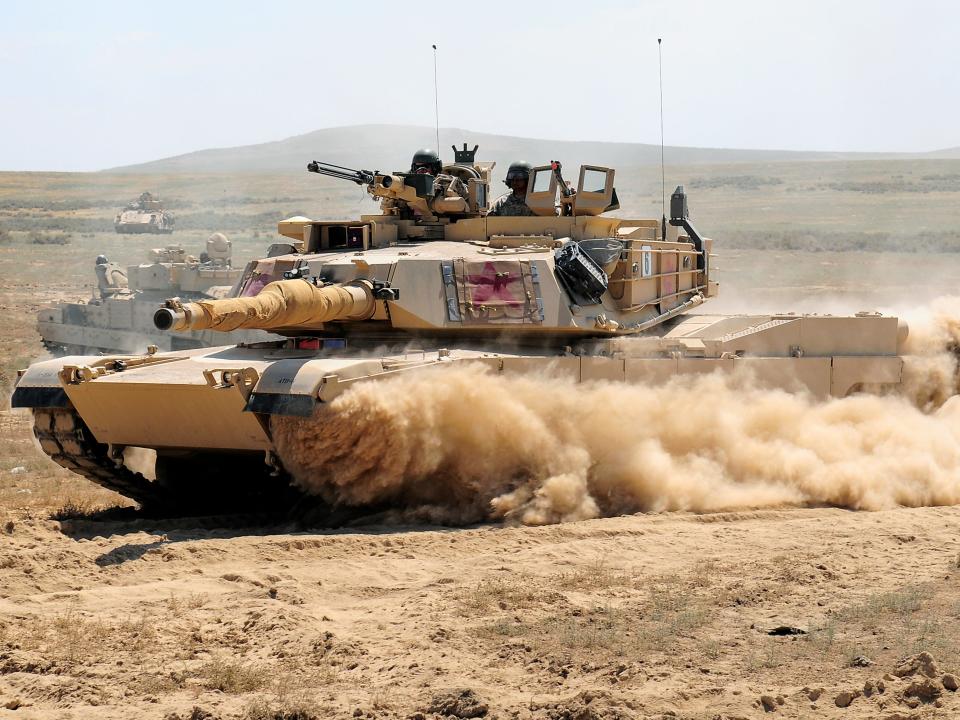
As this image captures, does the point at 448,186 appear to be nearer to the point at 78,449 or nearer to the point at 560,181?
the point at 560,181

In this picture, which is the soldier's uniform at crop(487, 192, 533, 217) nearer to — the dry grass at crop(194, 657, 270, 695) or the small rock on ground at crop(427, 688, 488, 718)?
the dry grass at crop(194, 657, 270, 695)

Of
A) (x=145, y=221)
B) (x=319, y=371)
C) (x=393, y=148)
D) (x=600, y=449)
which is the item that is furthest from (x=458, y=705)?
(x=393, y=148)

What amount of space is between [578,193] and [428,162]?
6.13ft

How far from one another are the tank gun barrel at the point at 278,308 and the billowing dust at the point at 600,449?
0.93 meters

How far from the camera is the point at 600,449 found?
1301 cm

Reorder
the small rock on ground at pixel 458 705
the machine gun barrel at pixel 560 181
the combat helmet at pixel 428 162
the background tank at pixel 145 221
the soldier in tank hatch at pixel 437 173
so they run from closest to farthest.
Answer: the small rock on ground at pixel 458 705
the machine gun barrel at pixel 560 181
the soldier in tank hatch at pixel 437 173
the combat helmet at pixel 428 162
the background tank at pixel 145 221

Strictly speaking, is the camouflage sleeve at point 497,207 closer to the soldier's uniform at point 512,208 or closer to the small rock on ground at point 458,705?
the soldier's uniform at point 512,208

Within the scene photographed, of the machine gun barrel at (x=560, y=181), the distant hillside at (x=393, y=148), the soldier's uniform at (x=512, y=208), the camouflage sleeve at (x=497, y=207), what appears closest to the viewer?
the machine gun barrel at (x=560, y=181)

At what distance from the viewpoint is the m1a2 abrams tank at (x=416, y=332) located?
1162 centimetres

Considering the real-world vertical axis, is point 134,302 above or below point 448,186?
below

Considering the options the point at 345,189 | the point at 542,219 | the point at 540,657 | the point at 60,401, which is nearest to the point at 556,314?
the point at 542,219

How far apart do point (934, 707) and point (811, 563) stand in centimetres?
348

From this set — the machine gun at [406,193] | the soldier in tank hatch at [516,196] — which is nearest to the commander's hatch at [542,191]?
the soldier in tank hatch at [516,196]

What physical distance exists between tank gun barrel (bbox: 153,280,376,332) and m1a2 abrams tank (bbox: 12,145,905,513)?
0.8 inches
